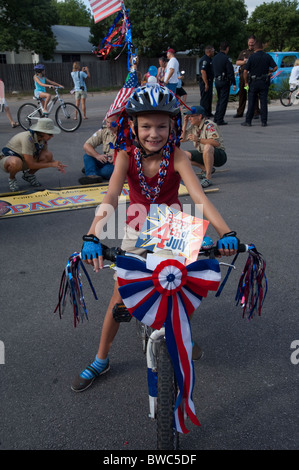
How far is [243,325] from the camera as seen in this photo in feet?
11.7

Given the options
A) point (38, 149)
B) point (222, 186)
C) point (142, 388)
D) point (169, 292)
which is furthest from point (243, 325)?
point (38, 149)

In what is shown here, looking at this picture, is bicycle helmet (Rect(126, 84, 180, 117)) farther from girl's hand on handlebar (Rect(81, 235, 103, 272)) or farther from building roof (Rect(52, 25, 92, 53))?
building roof (Rect(52, 25, 92, 53))

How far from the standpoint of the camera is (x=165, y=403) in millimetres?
2109

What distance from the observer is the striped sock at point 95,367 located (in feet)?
9.52

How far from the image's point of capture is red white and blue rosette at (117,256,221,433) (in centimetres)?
197

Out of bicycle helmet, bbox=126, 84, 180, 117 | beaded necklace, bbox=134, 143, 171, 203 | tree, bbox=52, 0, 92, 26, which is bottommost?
beaded necklace, bbox=134, 143, 171, 203

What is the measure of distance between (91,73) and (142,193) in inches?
1468

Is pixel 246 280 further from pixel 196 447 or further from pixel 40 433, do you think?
pixel 40 433

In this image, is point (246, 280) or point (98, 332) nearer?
point (246, 280)

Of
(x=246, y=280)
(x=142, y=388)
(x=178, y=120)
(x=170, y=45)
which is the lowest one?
(x=142, y=388)

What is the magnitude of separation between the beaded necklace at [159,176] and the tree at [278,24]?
56628 millimetres

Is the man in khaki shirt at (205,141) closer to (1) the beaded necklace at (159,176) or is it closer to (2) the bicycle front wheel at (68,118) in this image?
(1) the beaded necklace at (159,176)

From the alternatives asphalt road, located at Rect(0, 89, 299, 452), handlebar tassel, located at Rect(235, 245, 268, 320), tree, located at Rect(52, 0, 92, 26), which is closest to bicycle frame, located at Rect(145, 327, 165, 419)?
asphalt road, located at Rect(0, 89, 299, 452)

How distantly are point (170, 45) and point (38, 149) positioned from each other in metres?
40.3
